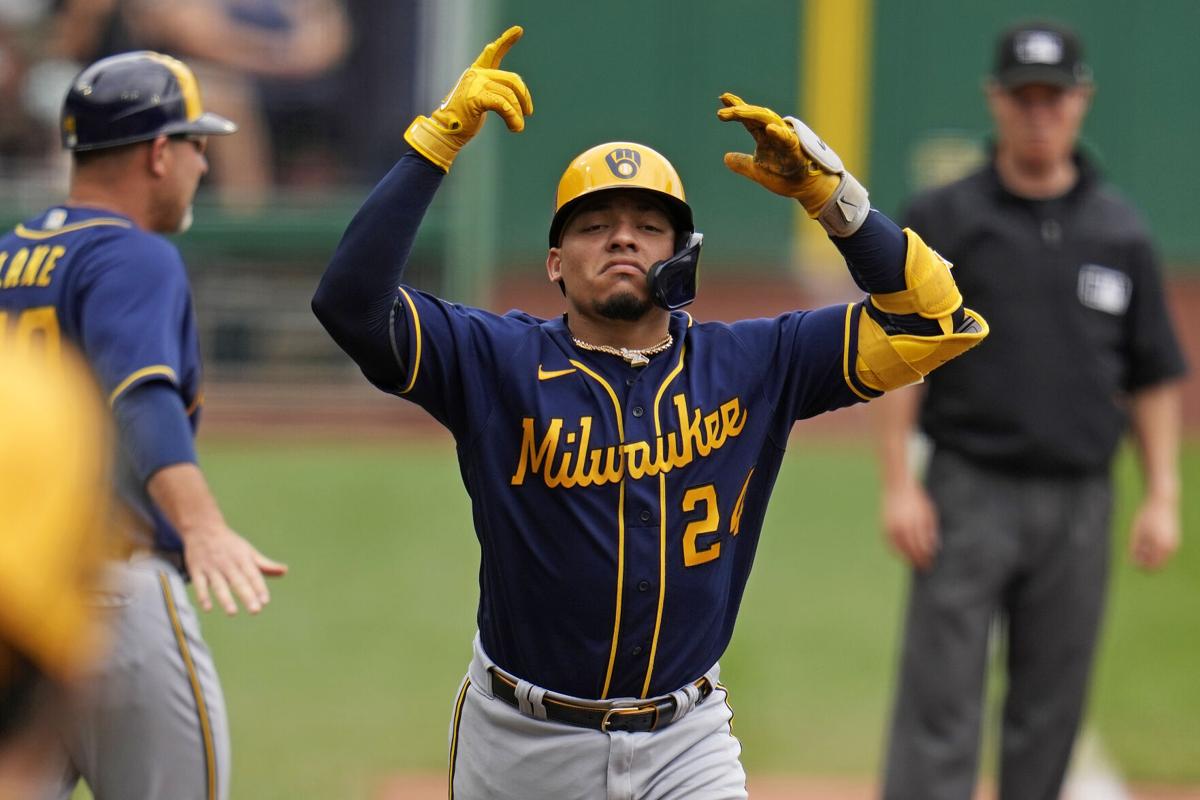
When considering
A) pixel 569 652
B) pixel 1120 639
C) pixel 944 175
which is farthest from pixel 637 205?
pixel 944 175

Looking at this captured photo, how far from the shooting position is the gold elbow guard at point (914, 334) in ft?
11.8

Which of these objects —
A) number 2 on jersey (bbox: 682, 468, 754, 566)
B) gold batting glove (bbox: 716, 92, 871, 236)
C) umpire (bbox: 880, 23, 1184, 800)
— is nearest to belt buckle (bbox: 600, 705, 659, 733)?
number 2 on jersey (bbox: 682, 468, 754, 566)

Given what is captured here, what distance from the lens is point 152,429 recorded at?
3.62 meters

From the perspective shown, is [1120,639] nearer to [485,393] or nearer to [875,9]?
[485,393]

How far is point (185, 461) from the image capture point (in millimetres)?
3600

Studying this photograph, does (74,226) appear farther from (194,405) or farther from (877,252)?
(877,252)

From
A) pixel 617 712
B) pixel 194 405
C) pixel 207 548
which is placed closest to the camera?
pixel 207 548

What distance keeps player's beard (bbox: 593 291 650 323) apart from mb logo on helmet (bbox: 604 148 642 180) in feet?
0.80

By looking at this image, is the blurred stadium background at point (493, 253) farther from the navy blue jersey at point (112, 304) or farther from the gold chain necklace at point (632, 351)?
the gold chain necklace at point (632, 351)

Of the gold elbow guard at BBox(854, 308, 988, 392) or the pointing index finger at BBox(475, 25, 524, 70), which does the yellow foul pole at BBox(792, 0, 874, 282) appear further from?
the pointing index finger at BBox(475, 25, 524, 70)

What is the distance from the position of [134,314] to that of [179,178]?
0.57 m

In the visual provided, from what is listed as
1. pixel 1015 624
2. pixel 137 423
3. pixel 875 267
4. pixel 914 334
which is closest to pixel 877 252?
pixel 875 267

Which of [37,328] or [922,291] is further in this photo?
[37,328]

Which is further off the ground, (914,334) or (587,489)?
(914,334)
